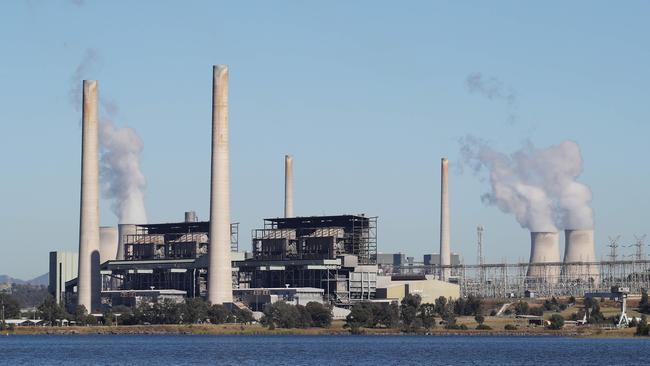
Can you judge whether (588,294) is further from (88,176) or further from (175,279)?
(88,176)

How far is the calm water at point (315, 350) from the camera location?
89938mm

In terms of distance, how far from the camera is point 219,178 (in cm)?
14362

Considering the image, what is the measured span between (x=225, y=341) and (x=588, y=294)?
266 ft

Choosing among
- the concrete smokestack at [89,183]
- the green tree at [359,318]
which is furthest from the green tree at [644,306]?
the concrete smokestack at [89,183]

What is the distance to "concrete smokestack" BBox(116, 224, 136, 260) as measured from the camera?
197000 millimetres

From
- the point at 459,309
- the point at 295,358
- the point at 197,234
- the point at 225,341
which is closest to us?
the point at 295,358

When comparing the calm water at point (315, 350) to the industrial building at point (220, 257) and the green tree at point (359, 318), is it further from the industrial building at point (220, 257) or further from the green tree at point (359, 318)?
the industrial building at point (220, 257)

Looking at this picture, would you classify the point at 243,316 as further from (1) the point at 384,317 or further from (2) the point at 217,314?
(1) the point at 384,317

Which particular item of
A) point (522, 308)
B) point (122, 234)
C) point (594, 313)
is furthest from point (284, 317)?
point (122, 234)

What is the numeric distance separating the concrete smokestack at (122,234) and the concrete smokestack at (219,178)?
171 ft

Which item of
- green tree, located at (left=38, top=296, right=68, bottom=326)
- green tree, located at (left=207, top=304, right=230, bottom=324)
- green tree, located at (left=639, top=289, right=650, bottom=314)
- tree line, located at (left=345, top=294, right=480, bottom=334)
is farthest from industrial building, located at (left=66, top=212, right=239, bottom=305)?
green tree, located at (left=639, top=289, right=650, bottom=314)

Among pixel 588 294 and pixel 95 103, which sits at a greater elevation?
pixel 95 103

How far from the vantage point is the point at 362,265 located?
178 metres

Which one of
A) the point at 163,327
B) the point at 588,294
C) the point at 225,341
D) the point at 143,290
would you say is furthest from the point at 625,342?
the point at 143,290
